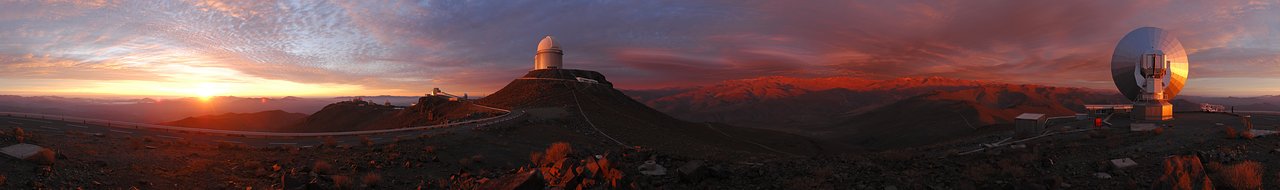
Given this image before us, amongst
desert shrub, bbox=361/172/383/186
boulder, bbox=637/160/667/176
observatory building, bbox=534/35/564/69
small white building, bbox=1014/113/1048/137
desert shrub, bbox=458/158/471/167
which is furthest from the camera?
observatory building, bbox=534/35/564/69

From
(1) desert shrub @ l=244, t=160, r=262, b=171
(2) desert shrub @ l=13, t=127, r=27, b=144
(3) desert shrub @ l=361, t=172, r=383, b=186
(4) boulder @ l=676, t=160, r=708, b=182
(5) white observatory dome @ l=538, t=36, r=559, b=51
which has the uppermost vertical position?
(5) white observatory dome @ l=538, t=36, r=559, b=51

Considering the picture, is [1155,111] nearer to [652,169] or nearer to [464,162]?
[652,169]

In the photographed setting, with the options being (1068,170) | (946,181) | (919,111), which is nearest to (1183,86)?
(1068,170)

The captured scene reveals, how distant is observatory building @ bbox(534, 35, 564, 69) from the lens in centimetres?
6019

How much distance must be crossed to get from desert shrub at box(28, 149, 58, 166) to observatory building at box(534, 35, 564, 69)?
4950 centimetres

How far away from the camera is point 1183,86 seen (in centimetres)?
3219

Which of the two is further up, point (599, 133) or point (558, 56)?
point (558, 56)

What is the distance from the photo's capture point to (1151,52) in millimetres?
31141

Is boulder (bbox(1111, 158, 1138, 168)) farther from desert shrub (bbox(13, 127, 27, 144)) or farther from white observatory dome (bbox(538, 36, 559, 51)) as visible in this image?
white observatory dome (bbox(538, 36, 559, 51))

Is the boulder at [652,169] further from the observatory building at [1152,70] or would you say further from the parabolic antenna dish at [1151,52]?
the parabolic antenna dish at [1151,52]

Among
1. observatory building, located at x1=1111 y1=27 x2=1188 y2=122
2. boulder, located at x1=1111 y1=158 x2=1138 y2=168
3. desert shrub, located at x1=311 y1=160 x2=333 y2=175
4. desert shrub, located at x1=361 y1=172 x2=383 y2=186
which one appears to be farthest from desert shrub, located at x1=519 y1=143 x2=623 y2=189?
observatory building, located at x1=1111 y1=27 x2=1188 y2=122

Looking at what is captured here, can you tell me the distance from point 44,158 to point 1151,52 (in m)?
46.8

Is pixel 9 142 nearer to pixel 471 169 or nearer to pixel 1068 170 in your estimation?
pixel 471 169

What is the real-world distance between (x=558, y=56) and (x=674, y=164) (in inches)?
1920
